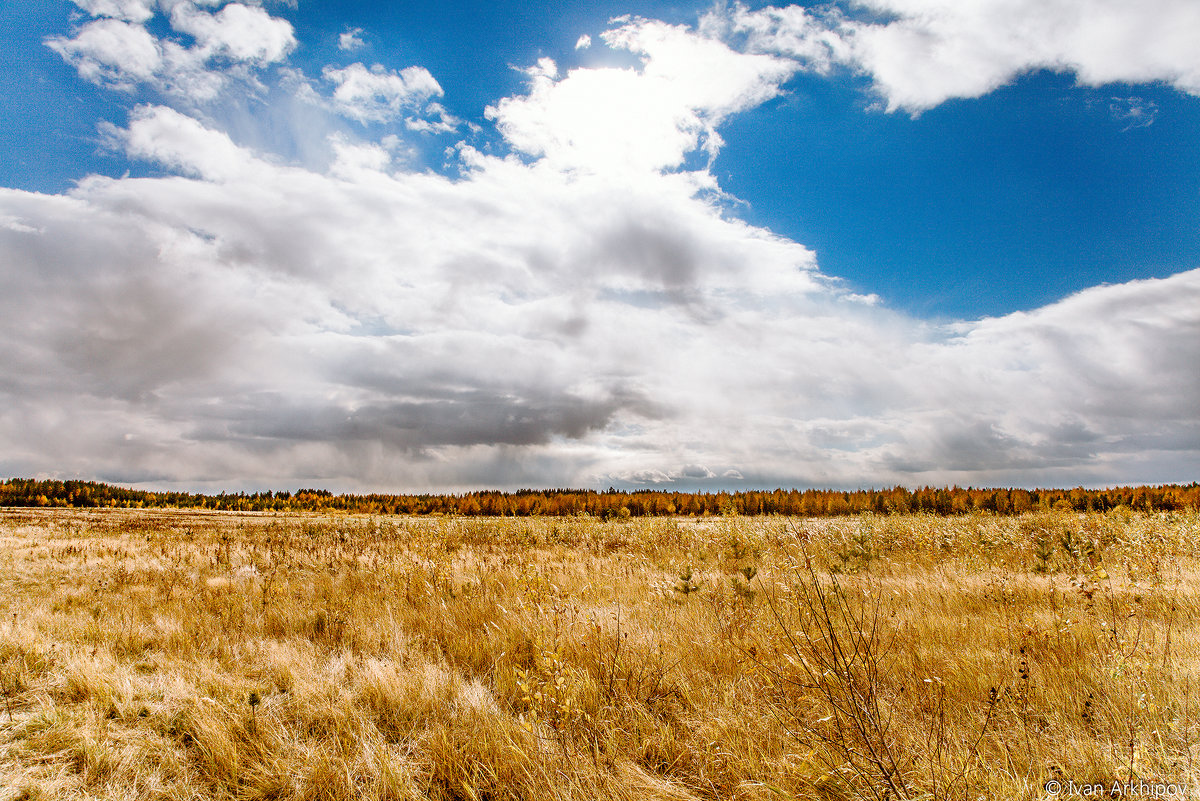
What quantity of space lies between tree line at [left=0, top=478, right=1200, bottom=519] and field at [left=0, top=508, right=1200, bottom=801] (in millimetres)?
45398

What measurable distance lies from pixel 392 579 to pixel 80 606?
5.09m

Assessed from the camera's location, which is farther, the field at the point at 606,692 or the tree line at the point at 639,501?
the tree line at the point at 639,501

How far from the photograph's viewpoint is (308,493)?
107688 mm

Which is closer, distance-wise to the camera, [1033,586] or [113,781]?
[113,781]

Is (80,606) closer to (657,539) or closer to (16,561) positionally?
(16,561)

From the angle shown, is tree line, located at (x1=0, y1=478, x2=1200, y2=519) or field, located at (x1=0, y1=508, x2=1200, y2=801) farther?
tree line, located at (x1=0, y1=478, x2=1200, y2=519)

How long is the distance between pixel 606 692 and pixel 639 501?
3399 inches

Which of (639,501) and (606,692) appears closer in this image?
(606,692)

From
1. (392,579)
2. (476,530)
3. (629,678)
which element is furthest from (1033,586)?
(476,530)

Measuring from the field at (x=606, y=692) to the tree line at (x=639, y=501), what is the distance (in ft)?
149

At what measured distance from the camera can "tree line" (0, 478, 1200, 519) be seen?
2446 inches

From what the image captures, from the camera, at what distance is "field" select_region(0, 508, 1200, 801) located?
322 centimetres

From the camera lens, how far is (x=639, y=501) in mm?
89375

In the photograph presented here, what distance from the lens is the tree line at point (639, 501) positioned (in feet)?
204
